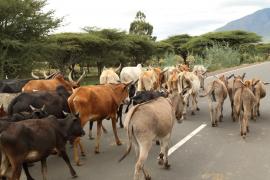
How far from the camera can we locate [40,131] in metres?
7.02

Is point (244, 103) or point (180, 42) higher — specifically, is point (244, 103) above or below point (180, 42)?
below

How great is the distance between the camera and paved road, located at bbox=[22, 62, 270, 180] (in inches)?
304

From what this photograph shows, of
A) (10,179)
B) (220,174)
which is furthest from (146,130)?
(10,179)

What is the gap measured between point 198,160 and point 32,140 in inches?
Result: 133

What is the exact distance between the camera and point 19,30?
21188 mm

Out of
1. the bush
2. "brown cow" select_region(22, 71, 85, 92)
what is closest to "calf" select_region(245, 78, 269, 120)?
"brown cow" select_region(22, 71, 85, 92)

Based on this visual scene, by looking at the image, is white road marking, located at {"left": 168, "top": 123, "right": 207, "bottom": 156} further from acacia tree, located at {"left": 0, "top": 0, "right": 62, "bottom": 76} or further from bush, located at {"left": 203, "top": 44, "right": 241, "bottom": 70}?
bush, located at {"left": 203, "top": 44, "right": 241, "bottom": 70}

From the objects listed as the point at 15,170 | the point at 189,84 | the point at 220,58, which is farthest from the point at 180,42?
the point at 15,170

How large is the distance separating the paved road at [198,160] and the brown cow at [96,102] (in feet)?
1.42

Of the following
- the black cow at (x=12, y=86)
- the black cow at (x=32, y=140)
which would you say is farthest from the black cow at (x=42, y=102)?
the black cow at (x=12, y=86)

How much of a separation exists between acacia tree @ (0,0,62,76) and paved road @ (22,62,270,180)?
1081cm

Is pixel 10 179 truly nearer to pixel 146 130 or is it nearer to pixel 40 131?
pixel 40 131

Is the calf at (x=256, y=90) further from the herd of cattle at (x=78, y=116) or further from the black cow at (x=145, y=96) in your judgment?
the black cow at (x=145, y=96)

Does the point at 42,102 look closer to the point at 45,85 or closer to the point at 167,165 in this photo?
the point at 45,85
